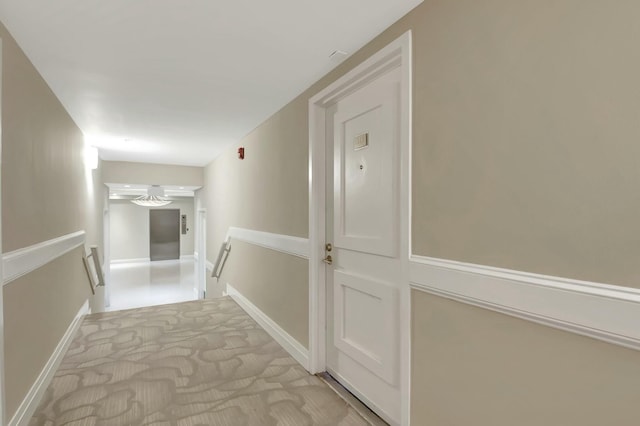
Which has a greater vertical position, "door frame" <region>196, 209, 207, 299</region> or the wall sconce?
the wall sconce

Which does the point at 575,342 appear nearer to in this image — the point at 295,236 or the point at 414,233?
the point at 414,233

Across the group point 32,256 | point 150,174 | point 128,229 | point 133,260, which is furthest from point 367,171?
point 133,260

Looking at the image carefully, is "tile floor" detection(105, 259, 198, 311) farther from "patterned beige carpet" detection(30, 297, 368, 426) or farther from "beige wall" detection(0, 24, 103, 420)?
"beige wall" detection(0, 24, 103, 420)

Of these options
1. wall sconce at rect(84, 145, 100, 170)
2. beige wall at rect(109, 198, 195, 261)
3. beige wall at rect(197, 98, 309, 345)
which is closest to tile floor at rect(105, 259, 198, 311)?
beige wall at rect(109, 198, 195, 261)

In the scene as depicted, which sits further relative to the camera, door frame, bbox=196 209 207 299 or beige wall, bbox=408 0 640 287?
door frame, bbox=196 209 207 299

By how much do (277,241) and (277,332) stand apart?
85 cm

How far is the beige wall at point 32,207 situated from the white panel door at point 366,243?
1.85 metres

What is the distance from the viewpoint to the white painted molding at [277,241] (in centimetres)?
267

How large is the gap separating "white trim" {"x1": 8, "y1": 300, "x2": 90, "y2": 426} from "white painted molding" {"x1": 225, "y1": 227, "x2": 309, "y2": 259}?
1.88m

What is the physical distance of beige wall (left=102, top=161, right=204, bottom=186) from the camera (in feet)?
19.7

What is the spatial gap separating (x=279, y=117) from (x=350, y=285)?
182cm

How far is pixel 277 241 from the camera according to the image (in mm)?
3146

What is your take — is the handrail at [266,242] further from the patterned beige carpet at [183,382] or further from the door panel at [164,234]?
the door panel at [164,234]

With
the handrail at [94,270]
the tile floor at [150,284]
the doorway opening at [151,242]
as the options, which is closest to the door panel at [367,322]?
the handrail at [94,270]
